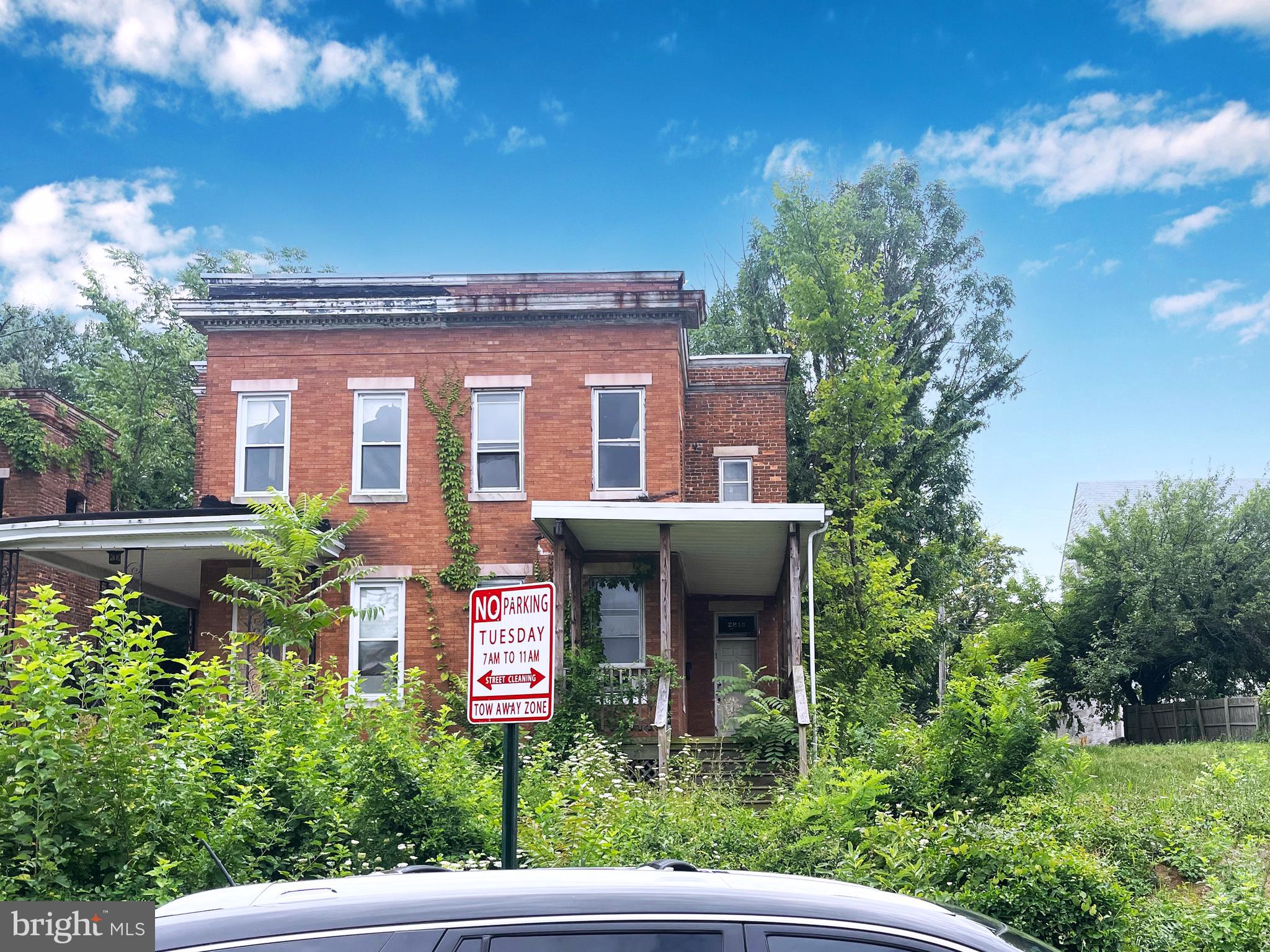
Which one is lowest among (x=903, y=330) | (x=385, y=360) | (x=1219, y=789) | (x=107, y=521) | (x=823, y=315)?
(x=1219, y=789)

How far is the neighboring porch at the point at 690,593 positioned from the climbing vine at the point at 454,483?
2.05 meters

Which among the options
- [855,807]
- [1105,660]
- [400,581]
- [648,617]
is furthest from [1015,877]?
[1105,660]

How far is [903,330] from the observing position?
37.4 meters

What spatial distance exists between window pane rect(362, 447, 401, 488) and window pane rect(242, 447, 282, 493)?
1.49m

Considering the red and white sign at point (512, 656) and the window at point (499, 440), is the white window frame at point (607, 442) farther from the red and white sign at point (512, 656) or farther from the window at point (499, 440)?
the red and white sign at point (512, 656)

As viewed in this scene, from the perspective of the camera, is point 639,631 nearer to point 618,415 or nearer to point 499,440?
point 618,415

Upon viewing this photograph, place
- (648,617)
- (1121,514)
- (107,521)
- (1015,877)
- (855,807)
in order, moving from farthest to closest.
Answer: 1. (1121,514)
2. (648,617)
3. (107,521)
4. (855,807)
5. (1015,877)

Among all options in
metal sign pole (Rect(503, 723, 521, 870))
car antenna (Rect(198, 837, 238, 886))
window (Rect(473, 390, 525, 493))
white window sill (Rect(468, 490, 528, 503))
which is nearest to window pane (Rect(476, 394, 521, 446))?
window (Rect(473, 390, 525, 493))

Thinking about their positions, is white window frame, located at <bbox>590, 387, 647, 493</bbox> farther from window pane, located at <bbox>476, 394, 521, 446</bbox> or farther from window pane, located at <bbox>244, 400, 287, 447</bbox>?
window pane, located at <bbox>244, 400, 287, 447</bbox>

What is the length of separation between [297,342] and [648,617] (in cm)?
782

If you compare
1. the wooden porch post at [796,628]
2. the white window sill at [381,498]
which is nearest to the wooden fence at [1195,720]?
the wooden porch post at [796,628]

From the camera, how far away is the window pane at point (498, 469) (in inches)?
798

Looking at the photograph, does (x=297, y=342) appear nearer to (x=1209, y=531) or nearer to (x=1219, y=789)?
(x=1219, y=789)

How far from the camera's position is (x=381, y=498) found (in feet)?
66.0
